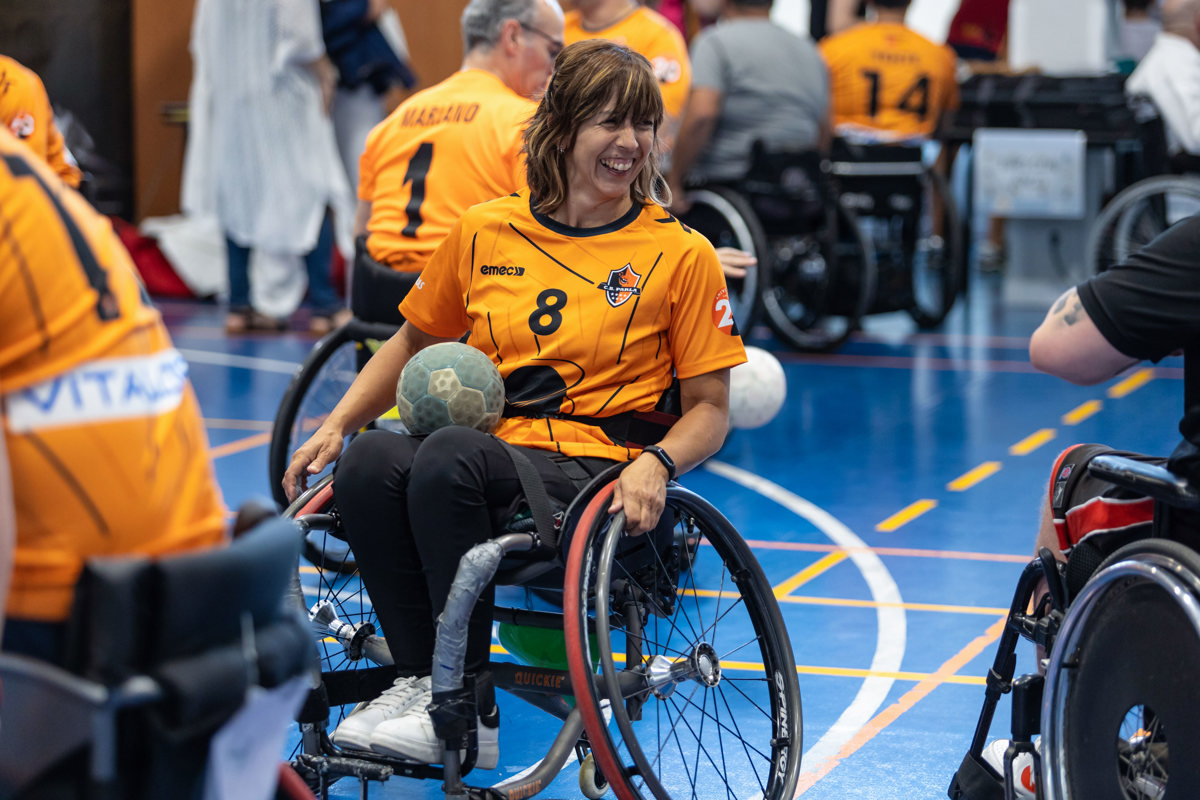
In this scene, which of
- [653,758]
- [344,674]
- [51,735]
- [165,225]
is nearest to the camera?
[51,735]

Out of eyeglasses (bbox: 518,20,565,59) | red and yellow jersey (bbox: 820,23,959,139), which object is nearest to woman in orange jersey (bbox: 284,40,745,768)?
eyeglasses (bbox: 518,20,565,59)

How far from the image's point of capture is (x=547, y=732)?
3293 millimetres

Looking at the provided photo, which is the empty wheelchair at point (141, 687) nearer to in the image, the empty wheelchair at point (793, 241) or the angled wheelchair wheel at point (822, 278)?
the empty wheelchair at point (793, 241)

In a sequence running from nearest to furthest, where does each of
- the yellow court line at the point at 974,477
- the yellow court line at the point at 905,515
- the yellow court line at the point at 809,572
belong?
the yellow court line at the point at 809,572 → the yellow court line at the point at 905,515 → the yellow court line at the point at 974,477

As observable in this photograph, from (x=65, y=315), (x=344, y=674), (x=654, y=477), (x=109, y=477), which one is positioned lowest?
(x=344, y=674)

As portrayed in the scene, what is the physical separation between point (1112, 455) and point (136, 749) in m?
1.59

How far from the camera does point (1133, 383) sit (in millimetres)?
7160

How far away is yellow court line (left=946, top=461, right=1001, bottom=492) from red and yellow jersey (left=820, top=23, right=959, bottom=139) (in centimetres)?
305

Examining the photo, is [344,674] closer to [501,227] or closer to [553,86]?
[501,227]

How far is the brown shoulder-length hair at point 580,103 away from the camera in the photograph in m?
2.81

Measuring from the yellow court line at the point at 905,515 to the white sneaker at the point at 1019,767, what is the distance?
2003mm

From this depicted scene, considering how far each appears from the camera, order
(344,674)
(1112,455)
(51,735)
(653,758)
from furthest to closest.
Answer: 1. (653,758)
2. (344,674)
3. (1112,455)
4. (51,735)

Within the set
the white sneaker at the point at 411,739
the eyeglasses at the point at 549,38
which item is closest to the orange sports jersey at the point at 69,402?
the white sneaker at the point at 411,739

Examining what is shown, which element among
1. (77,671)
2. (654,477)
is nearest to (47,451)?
(77,671)
